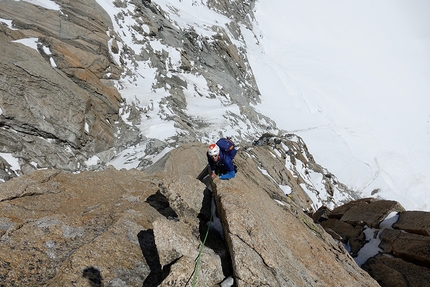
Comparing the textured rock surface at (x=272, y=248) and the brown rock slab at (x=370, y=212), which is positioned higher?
the textured rock surface at (x=272, y=248)

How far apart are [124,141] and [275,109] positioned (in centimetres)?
2466

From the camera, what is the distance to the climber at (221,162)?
7.00 metres

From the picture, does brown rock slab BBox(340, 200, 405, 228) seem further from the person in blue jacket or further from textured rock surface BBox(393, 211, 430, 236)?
the person in blue jacket

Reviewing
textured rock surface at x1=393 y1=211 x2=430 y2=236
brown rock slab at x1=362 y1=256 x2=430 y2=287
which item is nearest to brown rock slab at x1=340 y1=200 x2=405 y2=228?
textured rock surface at x1=393 y1=211 x2=430 y2=236

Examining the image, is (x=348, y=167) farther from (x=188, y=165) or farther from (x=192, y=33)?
(x=188, y=165)

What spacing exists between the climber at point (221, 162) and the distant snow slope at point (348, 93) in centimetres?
2759

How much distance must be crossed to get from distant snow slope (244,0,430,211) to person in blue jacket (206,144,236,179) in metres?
27.6

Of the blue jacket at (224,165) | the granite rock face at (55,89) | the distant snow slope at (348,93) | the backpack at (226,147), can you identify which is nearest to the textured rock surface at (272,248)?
the blue jacket at (224,165)

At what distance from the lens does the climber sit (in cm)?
700

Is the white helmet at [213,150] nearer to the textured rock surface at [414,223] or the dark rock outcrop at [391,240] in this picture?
the dark rock outcrop at [391,240]

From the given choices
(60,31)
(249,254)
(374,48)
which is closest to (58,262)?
(249,254)

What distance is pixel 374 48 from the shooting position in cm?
6962

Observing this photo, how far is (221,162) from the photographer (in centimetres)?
727

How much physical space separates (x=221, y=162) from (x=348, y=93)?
4900 centimetres
